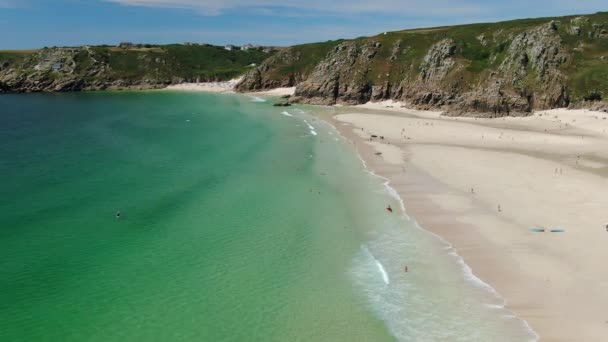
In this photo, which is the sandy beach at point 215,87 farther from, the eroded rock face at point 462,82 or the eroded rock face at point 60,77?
the eroded rock face at point 462,82

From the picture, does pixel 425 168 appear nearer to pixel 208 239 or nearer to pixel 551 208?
pixel 551 208

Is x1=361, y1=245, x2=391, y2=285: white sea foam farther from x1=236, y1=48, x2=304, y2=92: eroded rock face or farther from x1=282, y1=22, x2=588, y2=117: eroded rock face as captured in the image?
x1=236, y1=48, x2=304, y2=92: eroded rock face

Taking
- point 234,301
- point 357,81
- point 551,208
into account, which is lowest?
point 234,301

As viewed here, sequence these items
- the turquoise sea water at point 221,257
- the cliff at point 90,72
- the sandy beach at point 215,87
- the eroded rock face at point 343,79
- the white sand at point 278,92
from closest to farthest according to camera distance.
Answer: the turquoise sea water at point 221,257 < the eroded rock face at point 343,79 < the white sand at point 278,92 < the sandy beach at point 215,87 < the cliff at point 90,72

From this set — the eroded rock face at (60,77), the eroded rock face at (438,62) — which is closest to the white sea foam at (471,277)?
the eroded rock face at (438,62)

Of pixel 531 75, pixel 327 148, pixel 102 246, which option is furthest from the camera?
pixel 531 75

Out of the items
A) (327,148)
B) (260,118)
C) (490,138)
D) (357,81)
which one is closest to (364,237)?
(327,148)

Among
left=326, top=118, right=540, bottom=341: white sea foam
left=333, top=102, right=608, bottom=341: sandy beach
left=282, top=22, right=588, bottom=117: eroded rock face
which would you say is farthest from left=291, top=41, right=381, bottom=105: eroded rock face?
left=326, top=118, right=540, bottom=341: white sea foam
